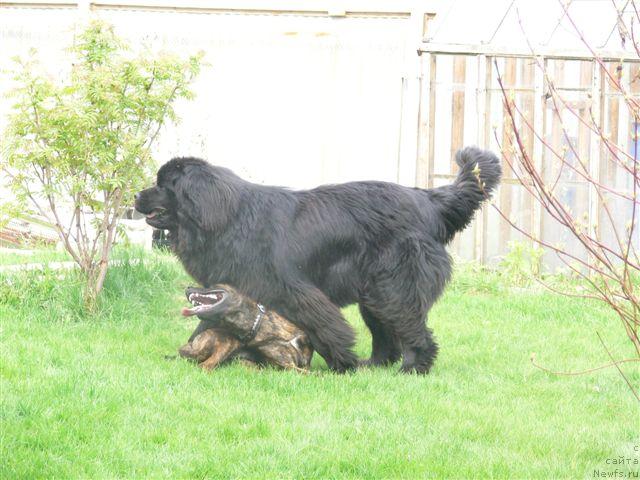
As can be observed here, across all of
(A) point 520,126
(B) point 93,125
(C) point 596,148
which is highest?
(A) point 520,126

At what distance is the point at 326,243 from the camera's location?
21.4 feet

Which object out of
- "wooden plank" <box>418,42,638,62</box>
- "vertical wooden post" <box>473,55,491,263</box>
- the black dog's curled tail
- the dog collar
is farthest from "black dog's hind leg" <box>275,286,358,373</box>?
"wooden plank" <box>418,42,638,62</box>

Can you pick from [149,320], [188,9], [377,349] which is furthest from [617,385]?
[188,9]

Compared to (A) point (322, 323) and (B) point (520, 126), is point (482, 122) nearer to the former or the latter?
(B) point (520, 126)

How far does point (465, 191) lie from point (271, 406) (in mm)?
2279

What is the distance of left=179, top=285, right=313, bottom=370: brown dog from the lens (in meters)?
6.19

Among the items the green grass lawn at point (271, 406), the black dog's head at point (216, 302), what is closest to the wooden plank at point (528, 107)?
the green grass lawn at point (271, 406)

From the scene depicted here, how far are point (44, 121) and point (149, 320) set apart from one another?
1.82 meters

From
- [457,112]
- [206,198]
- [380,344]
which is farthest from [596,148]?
[206,198]

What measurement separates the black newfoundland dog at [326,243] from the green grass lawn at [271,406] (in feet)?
1.38

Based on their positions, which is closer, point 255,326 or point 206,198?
point 255,326

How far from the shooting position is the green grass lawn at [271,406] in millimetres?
4445

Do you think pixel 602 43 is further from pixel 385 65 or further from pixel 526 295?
pixel 526 295

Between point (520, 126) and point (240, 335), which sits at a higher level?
point (520, 126)
